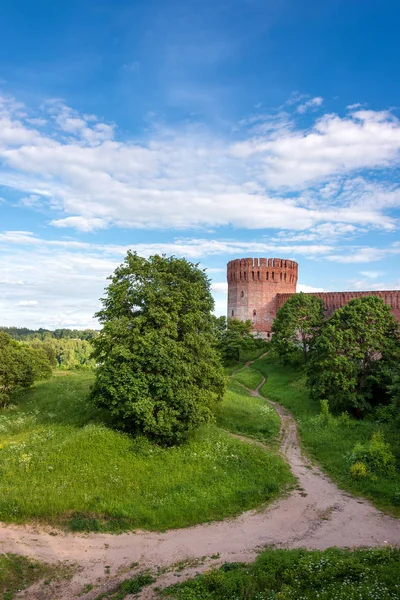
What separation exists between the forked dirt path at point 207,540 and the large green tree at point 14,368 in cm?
1634

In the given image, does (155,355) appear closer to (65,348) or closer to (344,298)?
(344,298)

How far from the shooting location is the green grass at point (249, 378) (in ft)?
115

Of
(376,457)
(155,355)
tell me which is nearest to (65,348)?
(155,355)

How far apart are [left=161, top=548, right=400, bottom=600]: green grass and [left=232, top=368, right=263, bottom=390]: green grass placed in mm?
24647

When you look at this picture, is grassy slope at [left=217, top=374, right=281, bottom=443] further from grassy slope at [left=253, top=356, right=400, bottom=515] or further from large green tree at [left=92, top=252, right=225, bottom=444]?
large green tree at [left=92, top=252, right=225, bottom=444]

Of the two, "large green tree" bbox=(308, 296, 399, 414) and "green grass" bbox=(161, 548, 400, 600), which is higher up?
"large green tree" bbox=(308, 296, 399, 414)

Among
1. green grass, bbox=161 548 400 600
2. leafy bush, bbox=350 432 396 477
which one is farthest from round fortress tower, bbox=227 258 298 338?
green grass, bbox=161 548 400 600

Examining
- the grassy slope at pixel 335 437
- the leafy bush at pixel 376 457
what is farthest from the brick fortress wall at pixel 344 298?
the leafy bush at pixel 376 457

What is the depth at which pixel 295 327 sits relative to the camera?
3625cm

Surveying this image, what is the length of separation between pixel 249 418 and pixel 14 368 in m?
15.3

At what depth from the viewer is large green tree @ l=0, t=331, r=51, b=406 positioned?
27.4 m

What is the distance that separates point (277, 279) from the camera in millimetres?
49188

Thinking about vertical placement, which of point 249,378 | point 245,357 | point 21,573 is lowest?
point 21,573

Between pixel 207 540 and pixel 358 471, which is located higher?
pixel 358 471
